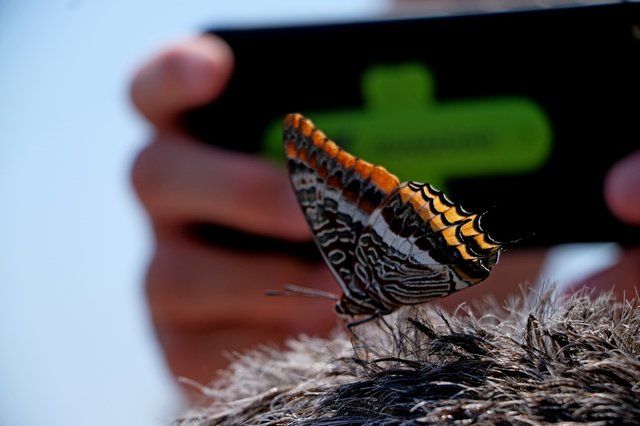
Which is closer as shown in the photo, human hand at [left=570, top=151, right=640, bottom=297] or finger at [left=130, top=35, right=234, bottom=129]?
human hand at [left=570, top=151, right=640, bottom=297]

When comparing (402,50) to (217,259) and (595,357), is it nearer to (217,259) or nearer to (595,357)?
(217,259)

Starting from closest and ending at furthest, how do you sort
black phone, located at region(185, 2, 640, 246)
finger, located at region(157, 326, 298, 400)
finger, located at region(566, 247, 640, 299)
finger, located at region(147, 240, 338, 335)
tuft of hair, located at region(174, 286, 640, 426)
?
tuft of hair, located at region(174, 286, 640, 426) → finger, located at region(566, 247, 640, 299) → black phone, located at region(185, 2, 640, 246) → finger, located at region(147, 240, 338, 335) → finger, located at region(157, 326, 298, 400)

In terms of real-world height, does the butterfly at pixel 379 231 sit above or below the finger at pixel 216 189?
below

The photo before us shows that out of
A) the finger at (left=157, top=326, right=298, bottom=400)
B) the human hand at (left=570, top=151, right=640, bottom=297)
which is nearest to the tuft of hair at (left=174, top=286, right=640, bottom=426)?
the human hand at (left=570, top=151, right=640, bottom=297)

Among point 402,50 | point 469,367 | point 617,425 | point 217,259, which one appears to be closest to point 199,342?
point 217,259

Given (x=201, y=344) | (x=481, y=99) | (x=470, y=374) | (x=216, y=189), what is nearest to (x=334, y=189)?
(x=470, y=374)

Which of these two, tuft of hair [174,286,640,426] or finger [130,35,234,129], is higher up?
finger [130,35,234,129]

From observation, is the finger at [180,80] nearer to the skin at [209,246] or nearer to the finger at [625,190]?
the skin at [209,246]

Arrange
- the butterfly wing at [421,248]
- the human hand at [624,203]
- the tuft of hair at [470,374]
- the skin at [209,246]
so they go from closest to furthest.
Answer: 1. the tuft of hair at [470,374]
2. the butterfly wing at [421,248]
3. the human hand at [624,203]
4. the skin at [209,246]

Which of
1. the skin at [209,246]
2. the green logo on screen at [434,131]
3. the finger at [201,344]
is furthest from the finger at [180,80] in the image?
the finger at [201,344]

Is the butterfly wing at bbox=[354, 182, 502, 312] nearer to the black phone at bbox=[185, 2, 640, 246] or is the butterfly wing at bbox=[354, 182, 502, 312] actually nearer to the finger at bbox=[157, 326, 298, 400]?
the black phone at bbox=[185, 2, 640, 246]
